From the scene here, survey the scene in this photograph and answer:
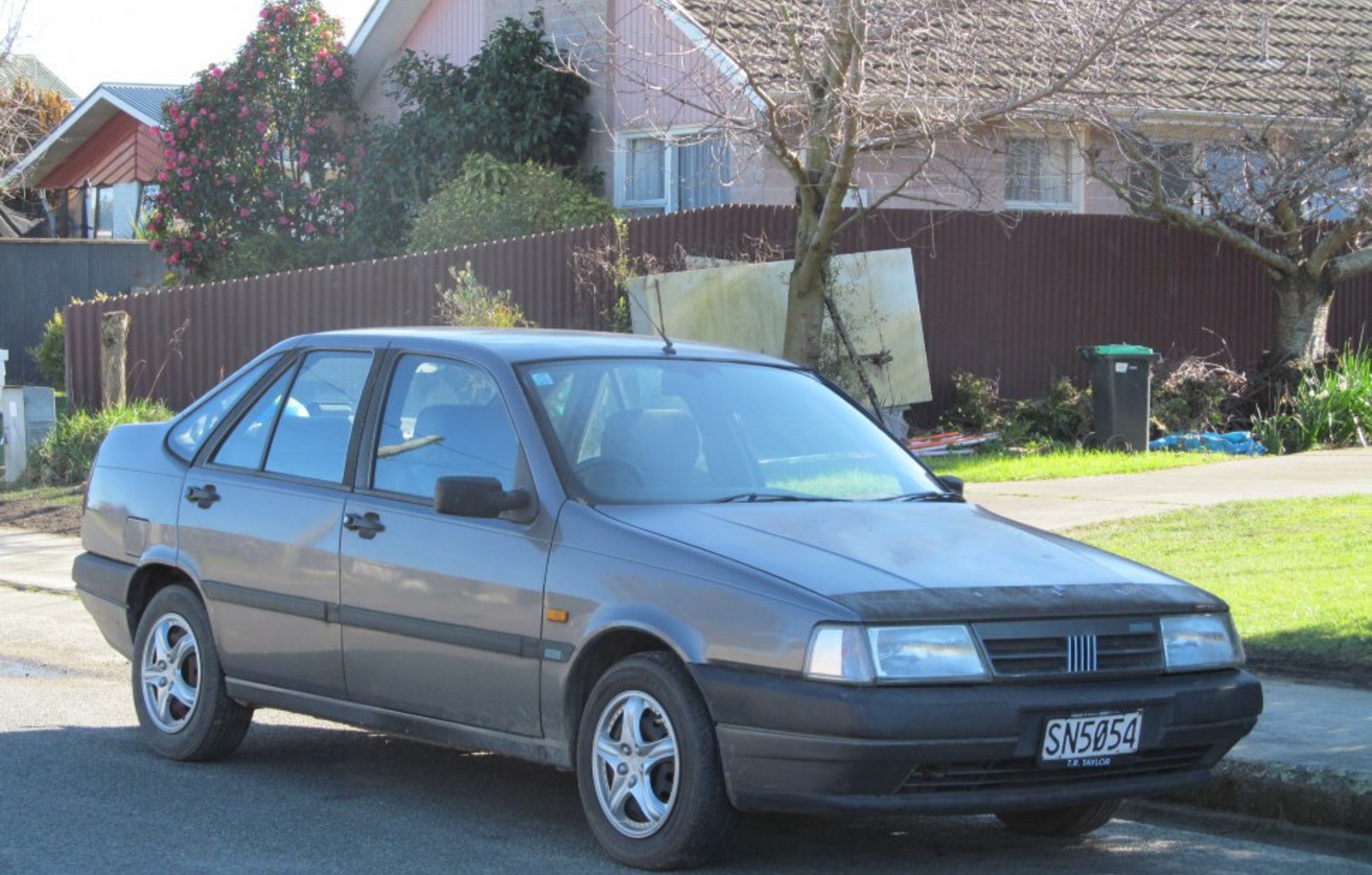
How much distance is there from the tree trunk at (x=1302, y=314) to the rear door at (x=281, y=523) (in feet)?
45.9

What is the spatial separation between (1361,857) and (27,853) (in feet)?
14.1

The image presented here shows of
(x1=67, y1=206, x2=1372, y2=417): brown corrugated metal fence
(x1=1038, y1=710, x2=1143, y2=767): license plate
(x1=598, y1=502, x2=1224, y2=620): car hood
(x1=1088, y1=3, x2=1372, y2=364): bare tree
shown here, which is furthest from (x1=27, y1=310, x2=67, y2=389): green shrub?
(x1=1038, y1=710, x2=1143, y2=767): license plate

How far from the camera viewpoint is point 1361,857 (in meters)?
6.25

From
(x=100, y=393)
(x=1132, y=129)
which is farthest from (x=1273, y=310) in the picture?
(x=100, y=393)

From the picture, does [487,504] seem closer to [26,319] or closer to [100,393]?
[100,393]

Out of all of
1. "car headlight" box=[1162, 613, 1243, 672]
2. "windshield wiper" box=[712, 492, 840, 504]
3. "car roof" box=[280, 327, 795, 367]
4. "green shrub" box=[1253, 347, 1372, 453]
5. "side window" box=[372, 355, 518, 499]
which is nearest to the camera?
"car headlight" box=[1162, 613, 1243, 672]

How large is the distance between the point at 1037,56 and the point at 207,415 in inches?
337

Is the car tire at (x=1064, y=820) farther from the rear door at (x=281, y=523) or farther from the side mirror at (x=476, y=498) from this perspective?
the rear door at (x=281, y=523)

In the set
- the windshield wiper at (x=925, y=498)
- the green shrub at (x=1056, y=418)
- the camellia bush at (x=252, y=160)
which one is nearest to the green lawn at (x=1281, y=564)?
the windshield wiper at (x=925, y=498)

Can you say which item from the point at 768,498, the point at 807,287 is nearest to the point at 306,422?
the point at 768,498

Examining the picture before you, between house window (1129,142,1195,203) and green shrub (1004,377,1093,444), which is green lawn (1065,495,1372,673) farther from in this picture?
house window (1129,142,1195,203)

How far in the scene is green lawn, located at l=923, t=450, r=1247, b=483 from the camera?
51.4ft

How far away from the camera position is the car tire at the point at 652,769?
5410 millimetres

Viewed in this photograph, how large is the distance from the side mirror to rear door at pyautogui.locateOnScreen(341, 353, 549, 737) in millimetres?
75
